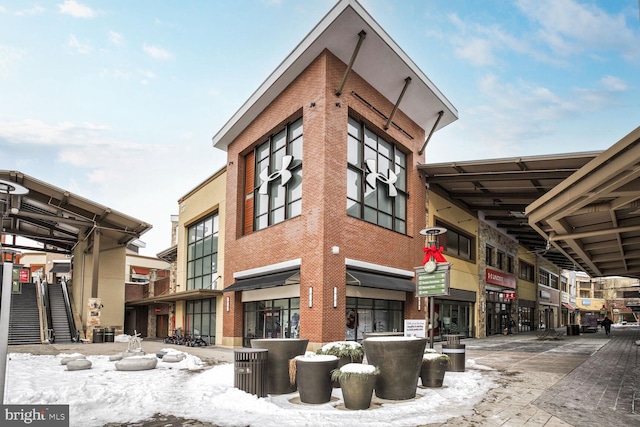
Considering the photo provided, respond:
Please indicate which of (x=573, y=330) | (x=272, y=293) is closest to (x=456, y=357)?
(x=272, y=293)

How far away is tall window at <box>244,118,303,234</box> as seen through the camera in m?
21.4

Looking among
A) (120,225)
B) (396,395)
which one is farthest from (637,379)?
(120,225)

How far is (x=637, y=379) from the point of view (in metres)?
12.0

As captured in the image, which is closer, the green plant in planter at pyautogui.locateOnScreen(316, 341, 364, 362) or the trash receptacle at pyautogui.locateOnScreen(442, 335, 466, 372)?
the green plant in planter at pyautogui.locateOnScreen(316, 341, 364, 362)

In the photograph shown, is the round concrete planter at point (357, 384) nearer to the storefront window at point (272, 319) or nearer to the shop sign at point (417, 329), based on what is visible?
the shop sign at point (417, 329)

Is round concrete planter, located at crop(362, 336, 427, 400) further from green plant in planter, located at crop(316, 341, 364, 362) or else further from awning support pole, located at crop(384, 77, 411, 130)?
awning support pole, located at crop(384, 77, 411, 130)

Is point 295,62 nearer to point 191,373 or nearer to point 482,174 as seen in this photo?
point 482,174

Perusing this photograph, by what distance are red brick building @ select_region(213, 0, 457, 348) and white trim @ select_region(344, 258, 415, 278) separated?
0.25 ft

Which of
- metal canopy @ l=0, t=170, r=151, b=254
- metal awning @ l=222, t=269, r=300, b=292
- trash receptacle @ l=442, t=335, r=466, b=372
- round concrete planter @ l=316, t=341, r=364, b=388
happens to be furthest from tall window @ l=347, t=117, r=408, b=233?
metal canopy @ l=0, t=170, r=151, b=254

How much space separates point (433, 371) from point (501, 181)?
1702cm

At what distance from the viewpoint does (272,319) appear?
22.3m

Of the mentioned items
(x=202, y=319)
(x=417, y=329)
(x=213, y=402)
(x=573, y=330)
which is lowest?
(x=573, y=330)

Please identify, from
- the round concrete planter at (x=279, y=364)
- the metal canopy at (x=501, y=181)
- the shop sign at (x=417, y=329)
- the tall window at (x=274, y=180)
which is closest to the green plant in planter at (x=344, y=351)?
the round concrete planter at (x=279, y=364)

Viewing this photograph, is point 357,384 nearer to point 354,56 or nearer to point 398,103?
point 354,56
